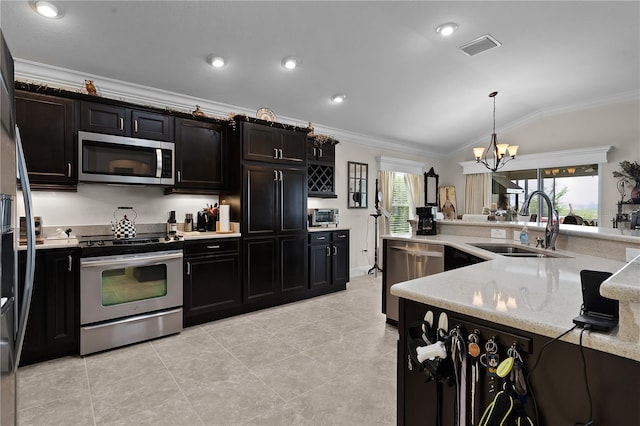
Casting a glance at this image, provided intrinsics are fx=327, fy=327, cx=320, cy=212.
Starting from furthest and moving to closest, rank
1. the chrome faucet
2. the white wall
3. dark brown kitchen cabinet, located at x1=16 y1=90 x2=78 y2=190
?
the white wall
dark brown kitchen cabinet, located at x1=16 y1=90 x2=78 y2=190
the chrome faucet

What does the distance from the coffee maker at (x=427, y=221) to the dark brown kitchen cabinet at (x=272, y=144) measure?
168 centimetres

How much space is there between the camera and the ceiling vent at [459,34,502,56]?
11.6ft

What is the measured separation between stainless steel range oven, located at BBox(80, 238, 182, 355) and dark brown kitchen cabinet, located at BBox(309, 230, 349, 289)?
1.78 m

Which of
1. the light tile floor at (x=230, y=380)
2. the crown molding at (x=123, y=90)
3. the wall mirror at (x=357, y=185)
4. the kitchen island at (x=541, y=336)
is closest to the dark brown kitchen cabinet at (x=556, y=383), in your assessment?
the kitchen island at (x=541, y=336)

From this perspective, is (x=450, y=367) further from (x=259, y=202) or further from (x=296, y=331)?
(x=259, y=202)

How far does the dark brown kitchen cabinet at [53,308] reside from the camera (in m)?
2.60

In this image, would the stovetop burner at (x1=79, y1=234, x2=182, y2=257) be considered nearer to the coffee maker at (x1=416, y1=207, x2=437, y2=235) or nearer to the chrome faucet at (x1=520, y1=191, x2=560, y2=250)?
the coffee maker at (x1=416, y1=207, x2=437, y2=235)

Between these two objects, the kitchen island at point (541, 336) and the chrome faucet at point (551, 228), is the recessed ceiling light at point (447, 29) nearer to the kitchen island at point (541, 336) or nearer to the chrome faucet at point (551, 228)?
the chrome faucet at point (551, 228)

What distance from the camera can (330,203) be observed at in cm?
551

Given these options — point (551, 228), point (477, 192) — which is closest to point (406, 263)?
point (551, 228)

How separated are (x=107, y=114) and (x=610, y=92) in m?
7.08

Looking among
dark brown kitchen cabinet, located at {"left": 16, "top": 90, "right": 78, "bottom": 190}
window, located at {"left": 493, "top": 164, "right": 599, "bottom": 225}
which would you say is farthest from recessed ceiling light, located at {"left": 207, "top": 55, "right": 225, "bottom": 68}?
window, located at {"left": 493, "top": 164, "right": 599, "bottom": 225}

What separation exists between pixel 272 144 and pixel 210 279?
175cm

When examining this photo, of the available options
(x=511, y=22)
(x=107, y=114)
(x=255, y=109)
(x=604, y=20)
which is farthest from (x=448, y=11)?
(x=107, y=114)
